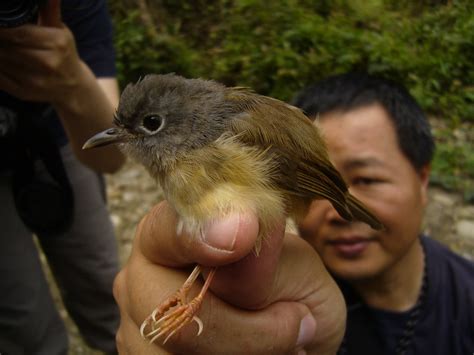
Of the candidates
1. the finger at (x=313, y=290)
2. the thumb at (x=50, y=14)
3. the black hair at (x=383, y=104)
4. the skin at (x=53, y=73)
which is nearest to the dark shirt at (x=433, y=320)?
the black hair at (x=383, y=104)

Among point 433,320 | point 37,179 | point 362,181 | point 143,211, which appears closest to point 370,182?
point 362,181

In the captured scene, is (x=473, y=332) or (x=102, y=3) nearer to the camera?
(x=473, y=332)

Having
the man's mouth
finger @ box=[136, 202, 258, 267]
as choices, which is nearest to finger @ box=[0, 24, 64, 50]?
finger @ box=[136, 202, 258, 267]

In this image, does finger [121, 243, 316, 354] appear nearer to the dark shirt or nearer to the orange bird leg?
the orange bird leg

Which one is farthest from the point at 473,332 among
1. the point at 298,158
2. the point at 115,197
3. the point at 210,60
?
the point at 210,60

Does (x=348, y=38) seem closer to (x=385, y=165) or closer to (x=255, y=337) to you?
(x=385, y=165)

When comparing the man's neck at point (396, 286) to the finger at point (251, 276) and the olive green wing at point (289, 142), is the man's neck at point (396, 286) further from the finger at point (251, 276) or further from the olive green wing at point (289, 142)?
the finger at point (251, 276)
